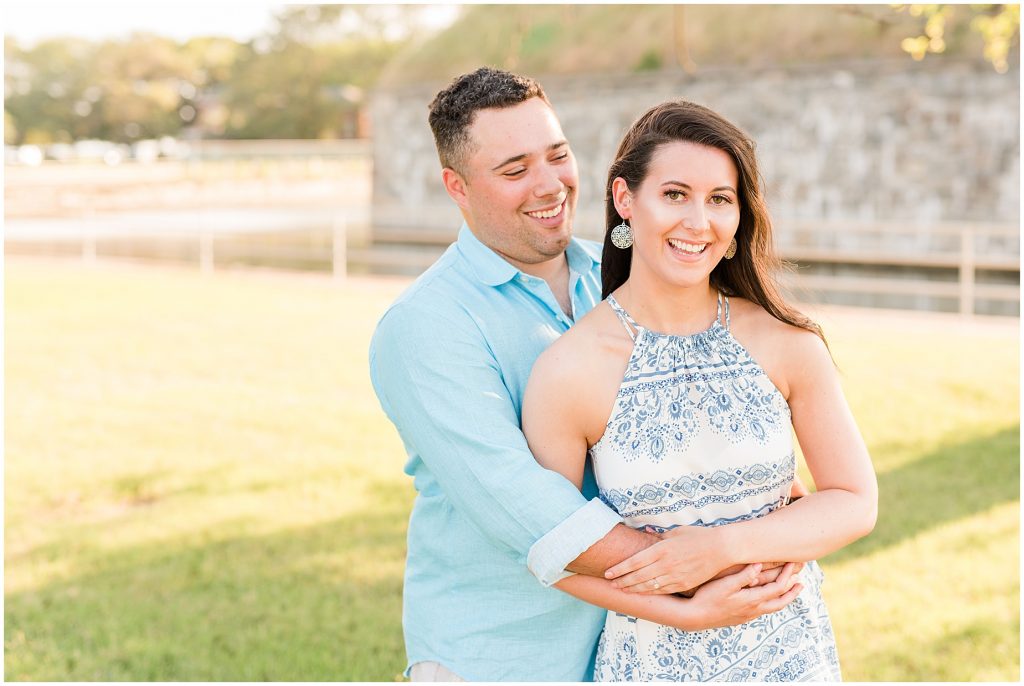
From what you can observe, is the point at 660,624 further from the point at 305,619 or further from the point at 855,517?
the point at 305,619

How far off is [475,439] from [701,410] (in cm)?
46

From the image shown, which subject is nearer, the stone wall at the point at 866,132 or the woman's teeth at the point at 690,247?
the woman's teeth at the point at 690,247

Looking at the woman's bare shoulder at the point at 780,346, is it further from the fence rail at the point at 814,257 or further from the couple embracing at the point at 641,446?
the fence rail at the point at 814,257

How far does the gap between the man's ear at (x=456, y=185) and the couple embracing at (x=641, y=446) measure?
199 millimetres

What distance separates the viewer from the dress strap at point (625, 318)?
90.5 inches

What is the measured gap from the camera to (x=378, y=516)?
592 centimetres

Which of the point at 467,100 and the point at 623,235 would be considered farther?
the point at 467,100

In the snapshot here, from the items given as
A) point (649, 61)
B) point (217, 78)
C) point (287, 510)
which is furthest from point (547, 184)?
point (217, 78)

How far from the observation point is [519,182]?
100 inches

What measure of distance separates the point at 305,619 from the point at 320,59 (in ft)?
172

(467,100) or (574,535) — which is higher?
(467,100)

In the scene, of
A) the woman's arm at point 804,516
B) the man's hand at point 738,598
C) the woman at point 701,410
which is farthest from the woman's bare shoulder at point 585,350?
the man's hand at point 738,598

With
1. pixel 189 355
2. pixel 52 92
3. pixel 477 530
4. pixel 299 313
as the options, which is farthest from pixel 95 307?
pixel 52 92

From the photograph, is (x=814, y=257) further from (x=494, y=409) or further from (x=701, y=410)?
(x=494, y=409)
